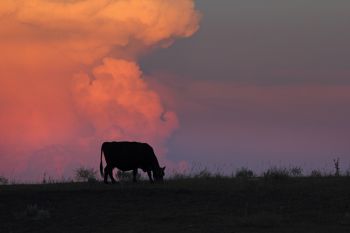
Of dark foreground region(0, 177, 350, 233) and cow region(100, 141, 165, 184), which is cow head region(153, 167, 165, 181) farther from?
dark foreground region(0, 177, 350, 233)

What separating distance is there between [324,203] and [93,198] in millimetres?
6875

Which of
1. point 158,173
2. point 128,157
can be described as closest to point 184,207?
point 158,173

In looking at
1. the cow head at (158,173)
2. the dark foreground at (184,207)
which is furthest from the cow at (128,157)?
the dark foreground at (184,207)

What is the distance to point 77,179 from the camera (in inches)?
1142

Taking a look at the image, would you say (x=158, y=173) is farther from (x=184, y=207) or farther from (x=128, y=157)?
(x=184, y=207)

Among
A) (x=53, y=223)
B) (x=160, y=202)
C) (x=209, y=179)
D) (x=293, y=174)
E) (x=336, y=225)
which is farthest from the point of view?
(x=293, y=174)

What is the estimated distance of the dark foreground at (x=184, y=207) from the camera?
17.7 metres

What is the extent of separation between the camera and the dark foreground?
17672mm

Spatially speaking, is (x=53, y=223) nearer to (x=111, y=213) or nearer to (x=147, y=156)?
(x=111, y=213)

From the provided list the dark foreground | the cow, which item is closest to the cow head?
the cow

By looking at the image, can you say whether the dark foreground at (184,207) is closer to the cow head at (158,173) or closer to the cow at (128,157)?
the cow head at (158,173)

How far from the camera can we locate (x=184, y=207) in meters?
19.8

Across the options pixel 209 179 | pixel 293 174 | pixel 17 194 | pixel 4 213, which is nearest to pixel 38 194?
pixel 17 194

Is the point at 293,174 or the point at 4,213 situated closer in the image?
the point at 4,213
